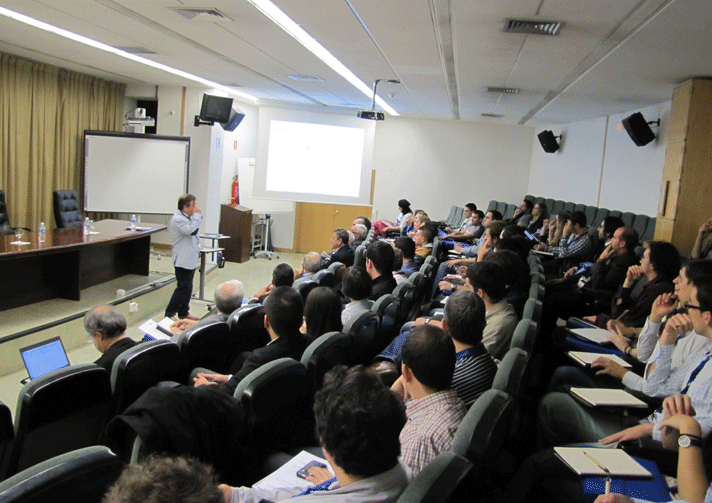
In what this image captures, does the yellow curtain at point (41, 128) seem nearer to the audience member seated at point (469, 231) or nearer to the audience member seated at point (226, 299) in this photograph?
the audience member seated at point (226, 299)

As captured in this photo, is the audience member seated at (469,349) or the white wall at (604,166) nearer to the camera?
the audience member seated at (469,349)

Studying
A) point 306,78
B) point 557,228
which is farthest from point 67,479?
point 306,78

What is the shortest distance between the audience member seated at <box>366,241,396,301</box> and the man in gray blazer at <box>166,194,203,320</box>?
2510mm

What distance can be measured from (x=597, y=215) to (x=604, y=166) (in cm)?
137

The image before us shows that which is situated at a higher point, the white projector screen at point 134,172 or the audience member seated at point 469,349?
the white projector screen at point 134,172

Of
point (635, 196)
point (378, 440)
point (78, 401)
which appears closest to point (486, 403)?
point (378, 440)

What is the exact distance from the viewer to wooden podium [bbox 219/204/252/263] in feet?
33.1

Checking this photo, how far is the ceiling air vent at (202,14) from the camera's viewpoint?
4289 millimetres

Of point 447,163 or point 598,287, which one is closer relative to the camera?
point 598,287

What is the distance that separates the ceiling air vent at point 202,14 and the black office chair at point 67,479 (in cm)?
377

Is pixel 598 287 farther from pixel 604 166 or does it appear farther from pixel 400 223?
pixel 400 223

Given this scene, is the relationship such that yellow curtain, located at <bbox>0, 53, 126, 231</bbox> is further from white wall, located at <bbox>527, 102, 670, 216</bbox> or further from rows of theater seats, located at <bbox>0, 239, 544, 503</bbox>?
white wall, located at <bbox>527, 102, 670, 216</bbox>

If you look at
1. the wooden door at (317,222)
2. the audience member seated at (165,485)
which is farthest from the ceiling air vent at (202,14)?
the wooden door at (317,222)

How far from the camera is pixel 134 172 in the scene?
9000mm
